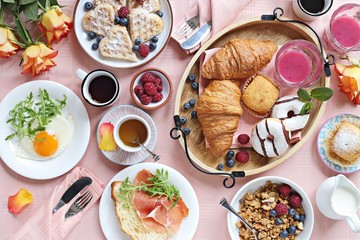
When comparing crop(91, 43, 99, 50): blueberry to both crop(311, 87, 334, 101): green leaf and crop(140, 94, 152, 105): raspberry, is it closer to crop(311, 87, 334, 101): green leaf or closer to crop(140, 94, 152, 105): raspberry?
crop(140, 94, 152, 105): raspberry

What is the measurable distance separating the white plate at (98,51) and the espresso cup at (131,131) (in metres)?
0.22

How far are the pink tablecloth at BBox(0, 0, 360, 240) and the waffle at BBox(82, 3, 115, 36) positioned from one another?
10cm

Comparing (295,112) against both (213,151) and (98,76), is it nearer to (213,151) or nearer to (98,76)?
(213,151)

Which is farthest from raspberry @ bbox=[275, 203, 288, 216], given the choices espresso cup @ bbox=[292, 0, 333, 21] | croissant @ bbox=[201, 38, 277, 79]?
espresso cup @ bbox=[292, 0, 333, 21]

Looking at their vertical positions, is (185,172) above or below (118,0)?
below

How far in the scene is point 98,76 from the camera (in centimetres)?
201

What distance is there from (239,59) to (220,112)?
0.22m

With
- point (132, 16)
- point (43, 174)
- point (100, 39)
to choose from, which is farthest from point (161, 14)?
point (43, 174)

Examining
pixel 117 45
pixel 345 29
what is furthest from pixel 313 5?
pixel 117 45

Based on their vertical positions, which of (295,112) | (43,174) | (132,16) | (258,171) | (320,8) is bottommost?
(43,174)

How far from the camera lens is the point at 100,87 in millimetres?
2014

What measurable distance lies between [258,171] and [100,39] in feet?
2.73

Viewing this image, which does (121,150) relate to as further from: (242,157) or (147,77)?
(242,157)

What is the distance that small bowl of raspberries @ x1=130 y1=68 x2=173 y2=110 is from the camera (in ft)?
6.57
